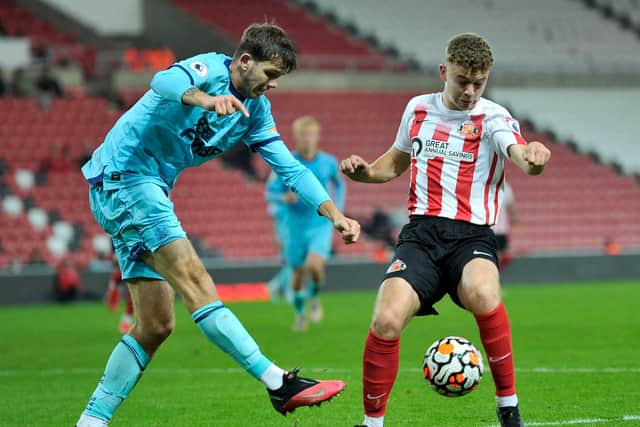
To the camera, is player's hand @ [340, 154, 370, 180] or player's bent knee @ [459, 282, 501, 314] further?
player's hand @ [340, 154, 370, 180]

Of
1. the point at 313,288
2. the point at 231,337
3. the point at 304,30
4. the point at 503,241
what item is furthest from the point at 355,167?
the point at 304,30

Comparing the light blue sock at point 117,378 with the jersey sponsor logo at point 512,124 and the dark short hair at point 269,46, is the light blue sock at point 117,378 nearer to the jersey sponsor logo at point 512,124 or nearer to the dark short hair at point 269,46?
the dark short hair at point 269,46

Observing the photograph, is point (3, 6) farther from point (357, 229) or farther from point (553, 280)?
point (357, 229)

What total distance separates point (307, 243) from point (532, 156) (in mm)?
8248

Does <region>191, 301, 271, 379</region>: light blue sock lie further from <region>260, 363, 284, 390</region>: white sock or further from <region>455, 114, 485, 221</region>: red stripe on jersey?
<region>455, 114, 485, 221</region>: red stripe on jersey

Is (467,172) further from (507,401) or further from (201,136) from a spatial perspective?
(201,136)

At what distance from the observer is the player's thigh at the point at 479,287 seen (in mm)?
6195

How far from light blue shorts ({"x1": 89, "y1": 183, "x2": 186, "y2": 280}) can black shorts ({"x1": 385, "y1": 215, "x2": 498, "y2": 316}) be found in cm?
123

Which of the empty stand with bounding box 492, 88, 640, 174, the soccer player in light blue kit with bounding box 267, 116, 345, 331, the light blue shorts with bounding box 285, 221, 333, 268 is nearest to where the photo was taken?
the soccer player in light blue kit with bounding box 267, 116, 345, 331

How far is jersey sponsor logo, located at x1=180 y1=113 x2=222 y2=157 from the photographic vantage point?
20.6ft

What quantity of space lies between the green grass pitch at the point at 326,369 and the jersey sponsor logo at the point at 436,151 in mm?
1589

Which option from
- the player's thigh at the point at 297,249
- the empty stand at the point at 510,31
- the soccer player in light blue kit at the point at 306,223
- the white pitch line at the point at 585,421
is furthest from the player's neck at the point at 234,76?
the empty stand at the point at 510,31

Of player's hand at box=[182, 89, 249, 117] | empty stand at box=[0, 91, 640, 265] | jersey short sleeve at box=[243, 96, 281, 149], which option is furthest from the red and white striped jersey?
A: empty stand at box=[0, 91, 640, 265]

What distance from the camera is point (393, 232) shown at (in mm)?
24812
